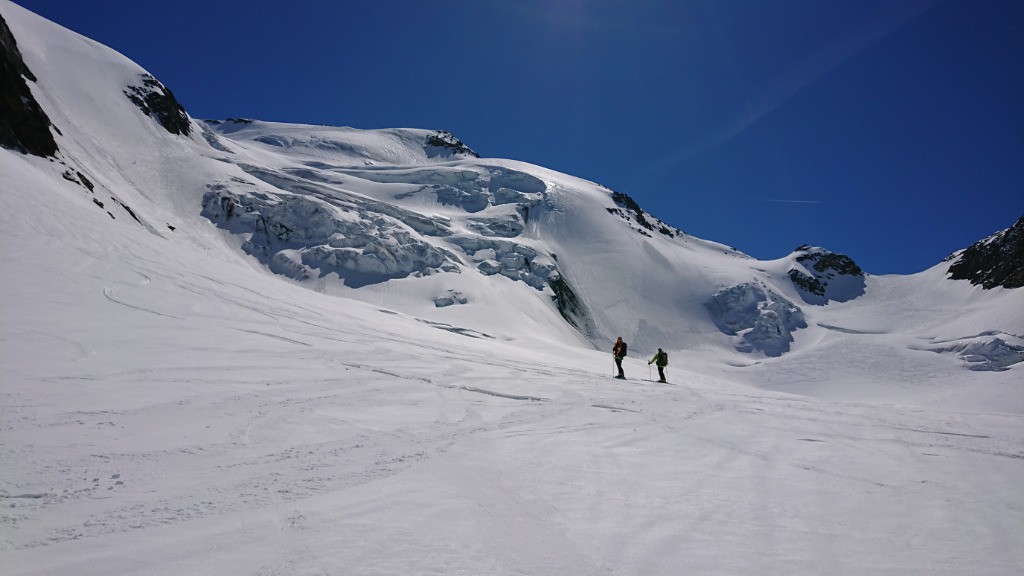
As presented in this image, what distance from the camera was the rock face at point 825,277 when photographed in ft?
257

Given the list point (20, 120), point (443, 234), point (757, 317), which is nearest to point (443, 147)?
point (443, 234)

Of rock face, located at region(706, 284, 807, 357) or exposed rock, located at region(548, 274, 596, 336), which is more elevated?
rock face, located at region(706, 284, 807, 357)

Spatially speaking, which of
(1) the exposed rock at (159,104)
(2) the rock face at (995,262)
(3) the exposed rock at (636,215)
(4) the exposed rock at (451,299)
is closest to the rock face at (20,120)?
(1) the exposed rock at (159,104)

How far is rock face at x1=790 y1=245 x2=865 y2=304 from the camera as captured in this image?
78.2 m

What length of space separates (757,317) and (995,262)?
123 feet

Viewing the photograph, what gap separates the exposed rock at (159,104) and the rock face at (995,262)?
103 m

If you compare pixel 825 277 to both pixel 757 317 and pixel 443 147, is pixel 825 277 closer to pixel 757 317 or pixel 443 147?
pixel 757 317

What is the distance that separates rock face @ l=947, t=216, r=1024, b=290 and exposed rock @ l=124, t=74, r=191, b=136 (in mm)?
103022

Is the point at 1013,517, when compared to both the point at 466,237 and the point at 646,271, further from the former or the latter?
the point at 646,271

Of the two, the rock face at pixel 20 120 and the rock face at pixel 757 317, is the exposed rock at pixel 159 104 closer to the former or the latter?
the rock face at pixel 20 120

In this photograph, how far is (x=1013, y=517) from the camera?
4676mm

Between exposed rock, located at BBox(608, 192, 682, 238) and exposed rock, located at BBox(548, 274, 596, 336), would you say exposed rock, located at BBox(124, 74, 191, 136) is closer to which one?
exposed rock, located at BBox(548, 274, 596, 336)

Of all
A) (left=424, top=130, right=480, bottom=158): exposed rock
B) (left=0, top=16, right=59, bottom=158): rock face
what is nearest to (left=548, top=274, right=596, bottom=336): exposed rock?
(left=0, top=16, right=59, bottom=158): rock face

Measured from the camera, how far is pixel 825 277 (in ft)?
268
